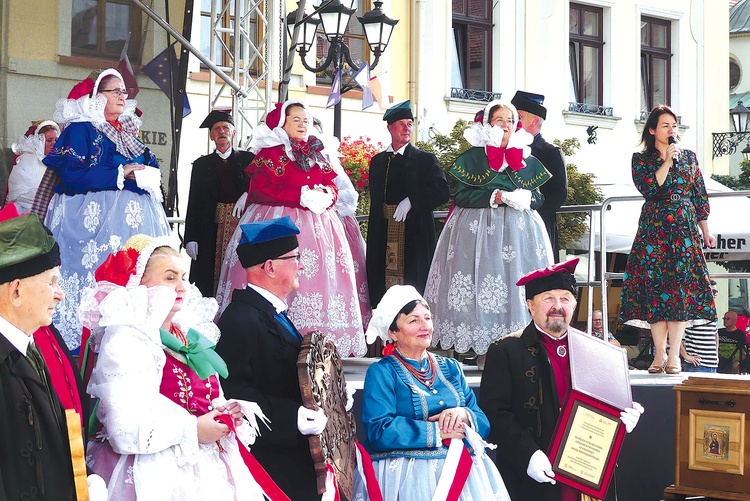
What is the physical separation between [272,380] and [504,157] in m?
2.86

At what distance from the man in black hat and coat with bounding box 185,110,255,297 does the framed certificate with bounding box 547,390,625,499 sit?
3335 millimetres

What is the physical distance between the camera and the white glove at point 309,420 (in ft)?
13.2

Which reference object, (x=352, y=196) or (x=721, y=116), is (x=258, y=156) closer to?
(x=352, y=196)

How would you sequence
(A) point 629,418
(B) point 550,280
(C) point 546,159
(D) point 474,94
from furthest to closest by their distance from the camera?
(D) point 474,94, (C) point 546,159, (B) point 550,280, (A) point 629,418

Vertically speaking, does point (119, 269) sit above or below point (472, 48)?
below

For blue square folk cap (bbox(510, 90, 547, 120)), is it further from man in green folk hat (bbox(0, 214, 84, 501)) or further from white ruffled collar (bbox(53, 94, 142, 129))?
man in green folk hat (bbox(0, 214, 84, 501))

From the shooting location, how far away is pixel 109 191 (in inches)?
242

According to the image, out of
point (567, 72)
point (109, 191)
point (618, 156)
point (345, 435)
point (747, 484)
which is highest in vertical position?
point (567, 72)

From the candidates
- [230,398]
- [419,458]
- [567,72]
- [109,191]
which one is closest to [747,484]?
[419,458]

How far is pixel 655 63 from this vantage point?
19.8 m

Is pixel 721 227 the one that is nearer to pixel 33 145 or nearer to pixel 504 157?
pixel 504 157

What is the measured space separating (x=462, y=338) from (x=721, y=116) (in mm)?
14930

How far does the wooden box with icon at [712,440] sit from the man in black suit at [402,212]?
1.79 meters

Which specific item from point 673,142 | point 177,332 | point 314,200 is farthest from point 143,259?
point 673,142
